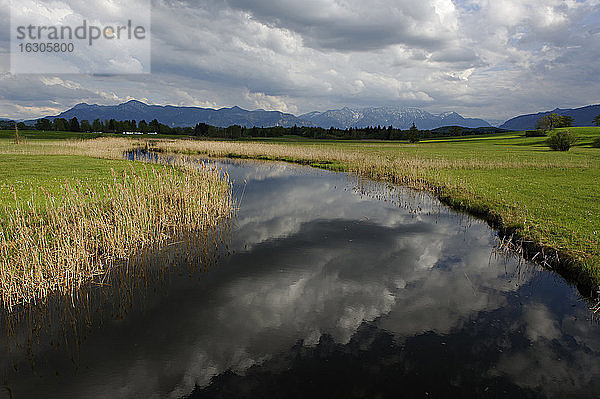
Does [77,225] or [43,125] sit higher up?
[43,125]

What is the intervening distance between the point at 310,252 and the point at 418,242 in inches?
228

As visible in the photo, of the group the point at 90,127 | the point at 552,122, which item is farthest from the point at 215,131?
the point at 552,122

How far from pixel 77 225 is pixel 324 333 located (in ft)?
38.6

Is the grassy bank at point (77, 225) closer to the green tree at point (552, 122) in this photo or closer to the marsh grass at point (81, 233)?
the marsh grass at point (81, 233)

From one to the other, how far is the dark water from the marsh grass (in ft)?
4.44

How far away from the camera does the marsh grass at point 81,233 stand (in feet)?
33.3

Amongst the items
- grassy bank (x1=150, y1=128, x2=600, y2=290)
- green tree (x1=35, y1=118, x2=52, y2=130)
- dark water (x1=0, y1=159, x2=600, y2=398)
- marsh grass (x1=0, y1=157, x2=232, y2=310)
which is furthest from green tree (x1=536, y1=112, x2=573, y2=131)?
green tree (x1=35, y1=118, x2=52, y2=130)

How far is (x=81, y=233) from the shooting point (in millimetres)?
12383

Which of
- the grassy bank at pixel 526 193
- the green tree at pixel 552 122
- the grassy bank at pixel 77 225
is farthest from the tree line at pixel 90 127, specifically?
the green tree at pixel 552 122

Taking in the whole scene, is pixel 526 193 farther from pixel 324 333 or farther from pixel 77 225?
pixel 77 225

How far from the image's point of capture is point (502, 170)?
36.6 meters

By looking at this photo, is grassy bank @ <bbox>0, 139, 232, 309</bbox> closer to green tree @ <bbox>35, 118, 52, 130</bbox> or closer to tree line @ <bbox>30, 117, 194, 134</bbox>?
tree line @ <bbox>30, 117, 194, 134</bbox>

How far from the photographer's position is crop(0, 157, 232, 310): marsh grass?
1014 centimetres

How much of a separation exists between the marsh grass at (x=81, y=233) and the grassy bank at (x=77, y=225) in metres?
0.03
